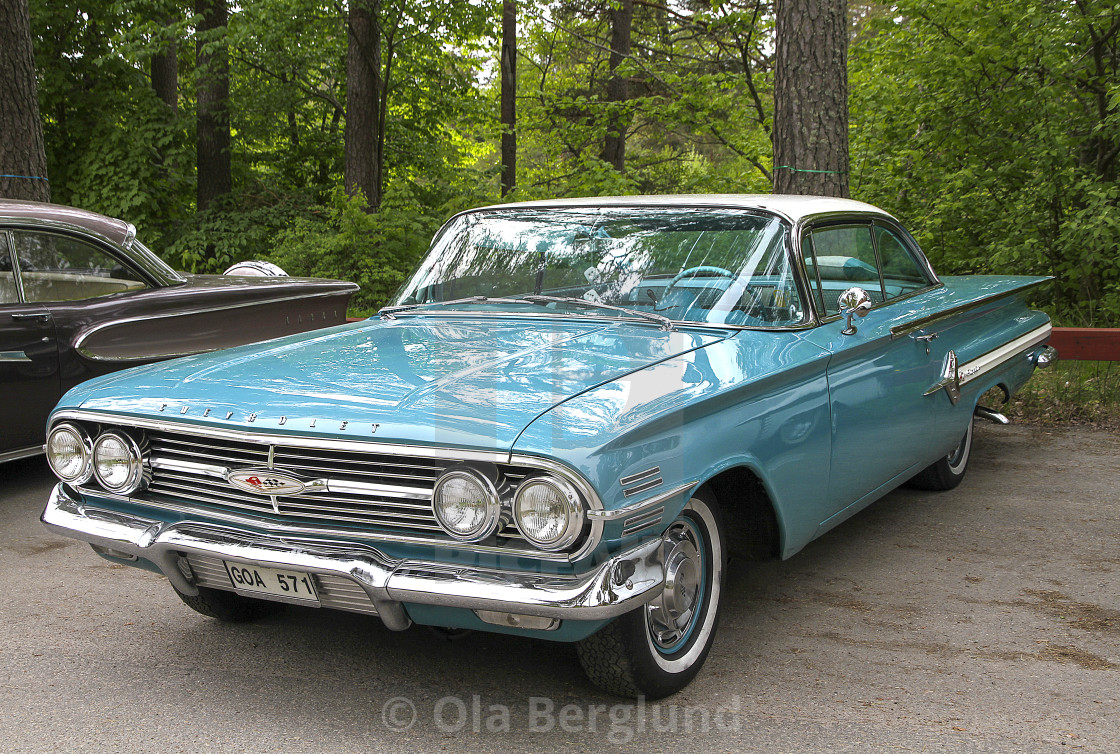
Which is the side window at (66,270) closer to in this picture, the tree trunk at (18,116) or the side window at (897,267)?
the tree trunk at (18,116)

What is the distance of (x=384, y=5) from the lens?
1327cm

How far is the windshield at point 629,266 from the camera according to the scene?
3562mm

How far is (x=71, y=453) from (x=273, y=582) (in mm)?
885

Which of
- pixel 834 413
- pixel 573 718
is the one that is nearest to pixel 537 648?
pixel 573 718

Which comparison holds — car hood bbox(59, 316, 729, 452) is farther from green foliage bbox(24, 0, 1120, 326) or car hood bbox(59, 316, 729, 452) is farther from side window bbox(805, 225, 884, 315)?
green foliage bbox(24, 0, 1120, 326)

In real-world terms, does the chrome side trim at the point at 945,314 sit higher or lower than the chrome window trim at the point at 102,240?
lower

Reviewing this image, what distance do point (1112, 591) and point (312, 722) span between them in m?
2.95

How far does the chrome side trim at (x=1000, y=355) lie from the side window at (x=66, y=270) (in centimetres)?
453

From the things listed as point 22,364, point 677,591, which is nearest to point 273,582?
point 677,591

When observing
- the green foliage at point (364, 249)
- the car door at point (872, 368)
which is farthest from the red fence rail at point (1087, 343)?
the green foliage at point (364, 249)

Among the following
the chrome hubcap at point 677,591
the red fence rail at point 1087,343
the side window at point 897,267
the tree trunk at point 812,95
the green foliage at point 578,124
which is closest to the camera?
the chrome hubcap at point 677,591

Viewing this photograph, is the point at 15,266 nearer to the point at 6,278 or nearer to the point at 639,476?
the point at 6,278

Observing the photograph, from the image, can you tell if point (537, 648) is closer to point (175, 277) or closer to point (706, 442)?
point (706, 442)

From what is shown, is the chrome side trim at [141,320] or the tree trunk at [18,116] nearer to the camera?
the chrome side trim at [141,320]
